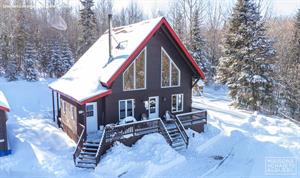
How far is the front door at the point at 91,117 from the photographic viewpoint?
12938 millimetres

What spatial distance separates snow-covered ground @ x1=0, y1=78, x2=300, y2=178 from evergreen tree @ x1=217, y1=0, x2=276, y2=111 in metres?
4.64

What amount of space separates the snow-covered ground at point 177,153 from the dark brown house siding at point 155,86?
6.81ft

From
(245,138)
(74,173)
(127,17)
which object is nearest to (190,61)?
(245,138)

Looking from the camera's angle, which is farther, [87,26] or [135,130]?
[87,26]

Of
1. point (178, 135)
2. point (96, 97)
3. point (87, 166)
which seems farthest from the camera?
point (178, 135)

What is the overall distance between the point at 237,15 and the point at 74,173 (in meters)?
19.5

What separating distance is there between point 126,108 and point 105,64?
9.12 feet

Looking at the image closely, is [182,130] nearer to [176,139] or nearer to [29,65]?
[176,139]

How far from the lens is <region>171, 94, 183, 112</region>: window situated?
15.6 metres

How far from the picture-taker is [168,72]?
1510cm

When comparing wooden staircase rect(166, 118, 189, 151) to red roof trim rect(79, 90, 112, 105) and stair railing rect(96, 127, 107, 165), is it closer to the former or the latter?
stair railing rect(96, 127, 107, 165)

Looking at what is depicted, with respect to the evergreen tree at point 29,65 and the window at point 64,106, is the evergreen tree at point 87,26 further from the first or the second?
the window at point 64,106

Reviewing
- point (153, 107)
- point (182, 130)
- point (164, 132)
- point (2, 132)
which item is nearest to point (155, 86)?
point (153, 107)

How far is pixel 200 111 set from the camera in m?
15.2
